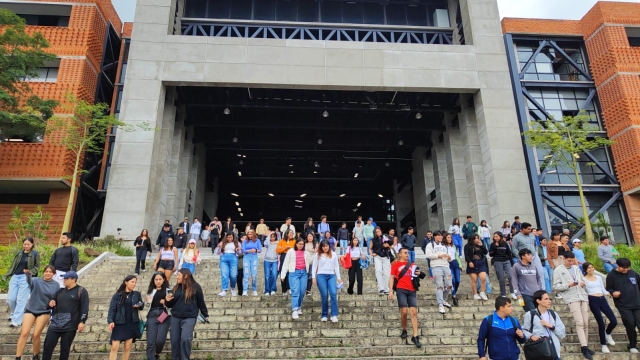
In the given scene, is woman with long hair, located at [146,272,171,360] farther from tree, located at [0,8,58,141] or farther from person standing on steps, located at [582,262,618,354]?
tree, located at [0,8,58,141]

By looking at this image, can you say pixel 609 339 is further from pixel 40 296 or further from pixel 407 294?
pixel 40 296

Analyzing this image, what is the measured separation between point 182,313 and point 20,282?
4.44m

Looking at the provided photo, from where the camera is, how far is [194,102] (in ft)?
78.9

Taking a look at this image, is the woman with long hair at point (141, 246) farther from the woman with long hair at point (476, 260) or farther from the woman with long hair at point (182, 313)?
the woman with long hair at point (476, 260)

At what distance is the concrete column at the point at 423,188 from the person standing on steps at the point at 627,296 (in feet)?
67.1

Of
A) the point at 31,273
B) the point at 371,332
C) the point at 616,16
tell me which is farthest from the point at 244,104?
the point at 616,16

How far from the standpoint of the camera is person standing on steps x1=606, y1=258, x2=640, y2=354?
7.54 m

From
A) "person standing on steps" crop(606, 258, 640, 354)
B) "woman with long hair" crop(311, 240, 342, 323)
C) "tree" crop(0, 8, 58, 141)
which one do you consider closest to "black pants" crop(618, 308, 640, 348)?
"person standing on steps" crop(606, 258, 640, 354)

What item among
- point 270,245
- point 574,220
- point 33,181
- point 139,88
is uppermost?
point 139,88

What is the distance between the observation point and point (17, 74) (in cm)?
1780

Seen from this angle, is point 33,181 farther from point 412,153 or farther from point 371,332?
point 412,153

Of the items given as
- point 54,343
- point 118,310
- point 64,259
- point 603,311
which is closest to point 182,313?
point 118,310

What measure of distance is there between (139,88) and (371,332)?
17565 millimetres

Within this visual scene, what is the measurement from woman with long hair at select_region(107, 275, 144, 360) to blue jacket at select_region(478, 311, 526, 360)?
4.78m
